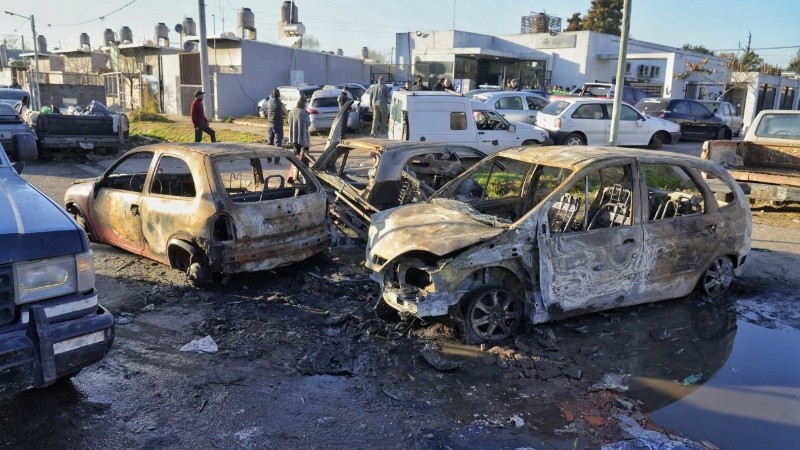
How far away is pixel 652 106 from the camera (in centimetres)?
Answer: 2270

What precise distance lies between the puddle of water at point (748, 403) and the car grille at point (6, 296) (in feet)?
13.9

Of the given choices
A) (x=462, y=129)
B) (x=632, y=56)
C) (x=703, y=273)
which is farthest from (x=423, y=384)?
(x=632, y=56)

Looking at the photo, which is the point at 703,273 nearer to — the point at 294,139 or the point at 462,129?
the point at 462,129

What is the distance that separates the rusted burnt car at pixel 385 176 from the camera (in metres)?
7.85

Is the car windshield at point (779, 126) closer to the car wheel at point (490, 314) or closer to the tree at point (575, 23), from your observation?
the car wheel at point (490, 314)

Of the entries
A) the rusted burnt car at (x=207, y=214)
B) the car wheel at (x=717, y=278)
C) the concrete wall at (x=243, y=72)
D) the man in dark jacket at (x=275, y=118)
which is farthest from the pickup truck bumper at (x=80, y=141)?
the car wheel at (x=717, y=278)

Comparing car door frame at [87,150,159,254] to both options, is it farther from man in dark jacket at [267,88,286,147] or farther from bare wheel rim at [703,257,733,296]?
man in dark jacket at [267,88,286,147]

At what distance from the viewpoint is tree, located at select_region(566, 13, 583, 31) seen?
66.2 m

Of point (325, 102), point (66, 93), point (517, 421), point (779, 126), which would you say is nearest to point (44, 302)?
point (517, 421)

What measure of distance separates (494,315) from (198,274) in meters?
3.07

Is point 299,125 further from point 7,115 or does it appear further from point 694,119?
point 694,119

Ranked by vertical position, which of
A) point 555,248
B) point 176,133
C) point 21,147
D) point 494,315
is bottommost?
point 494,315

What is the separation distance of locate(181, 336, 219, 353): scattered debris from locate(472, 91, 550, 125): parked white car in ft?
48.3

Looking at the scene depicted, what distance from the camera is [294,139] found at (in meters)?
14.0
